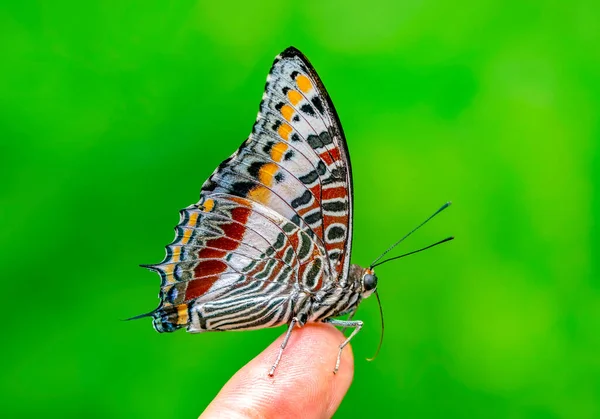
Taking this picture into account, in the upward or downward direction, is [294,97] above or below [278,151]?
above

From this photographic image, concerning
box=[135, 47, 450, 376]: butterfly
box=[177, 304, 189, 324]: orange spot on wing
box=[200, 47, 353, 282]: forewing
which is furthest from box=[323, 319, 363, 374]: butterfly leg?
box=[177, 304, 189, 324]: orange spot on wing

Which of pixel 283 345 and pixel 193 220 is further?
pixel 193 220

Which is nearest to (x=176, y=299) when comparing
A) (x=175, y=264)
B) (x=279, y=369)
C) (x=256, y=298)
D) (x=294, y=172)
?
(x=175, y=264)

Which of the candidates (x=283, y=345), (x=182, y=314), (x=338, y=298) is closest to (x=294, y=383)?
(x=283, y=345)

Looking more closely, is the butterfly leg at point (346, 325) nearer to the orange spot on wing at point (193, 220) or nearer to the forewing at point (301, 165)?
the forewing at point (301, 165)

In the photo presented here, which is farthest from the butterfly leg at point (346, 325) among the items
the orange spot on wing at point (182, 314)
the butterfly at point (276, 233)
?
the orange spot on wing at point (182, 314)

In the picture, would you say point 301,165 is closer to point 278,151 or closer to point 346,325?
point 278,151

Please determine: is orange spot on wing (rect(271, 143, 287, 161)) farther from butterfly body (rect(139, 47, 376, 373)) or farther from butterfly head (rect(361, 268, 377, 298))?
butterfly head (rect(361, 268, 377, 298))
